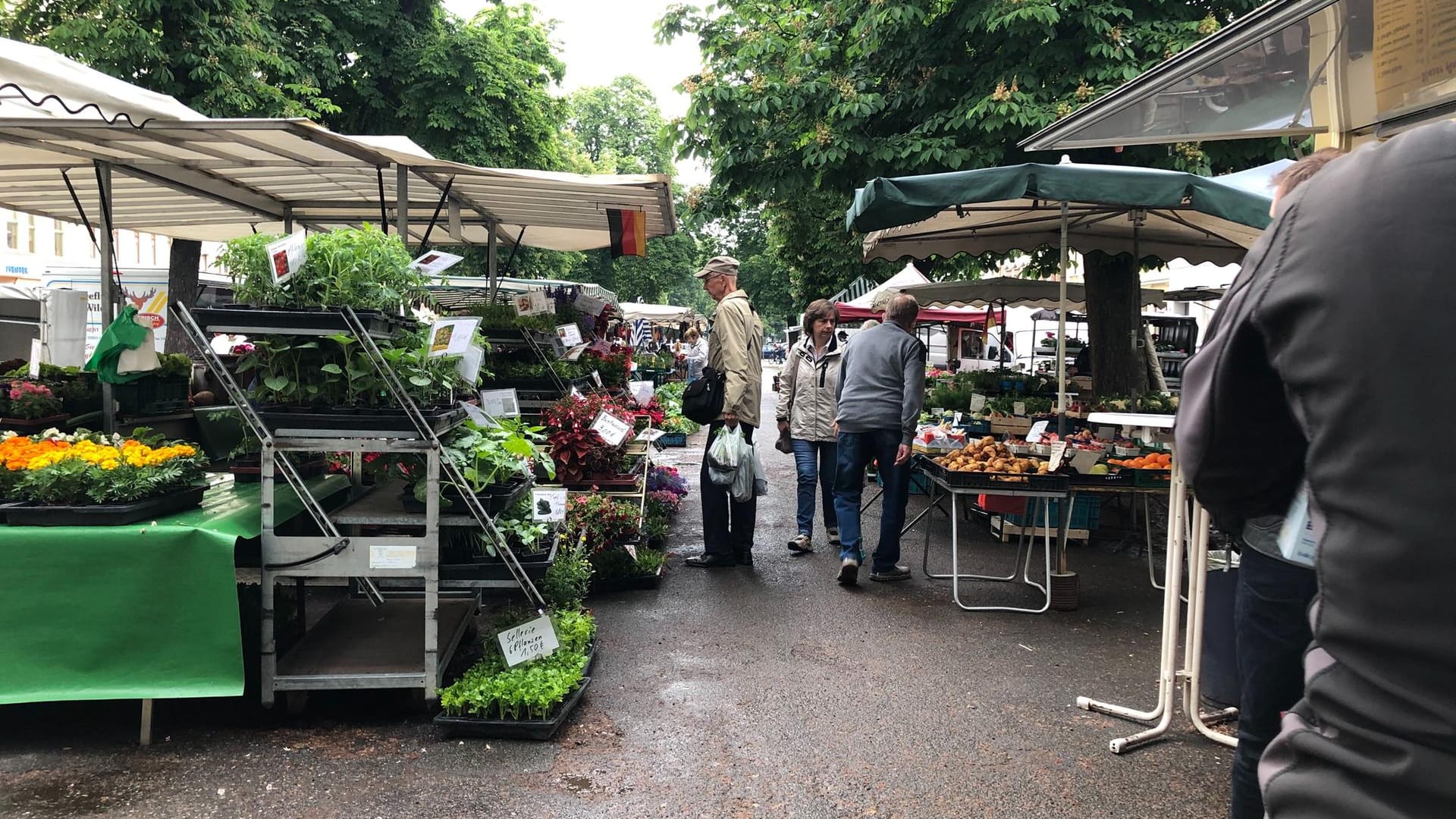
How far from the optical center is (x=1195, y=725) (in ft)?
12.9

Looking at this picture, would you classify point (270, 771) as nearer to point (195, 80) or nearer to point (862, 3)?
point (862, 3)

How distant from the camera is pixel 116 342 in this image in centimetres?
493

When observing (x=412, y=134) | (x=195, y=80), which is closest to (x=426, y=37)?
(x=412, y=134)

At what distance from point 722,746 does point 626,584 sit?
8.34 feet

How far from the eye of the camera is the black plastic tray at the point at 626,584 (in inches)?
246

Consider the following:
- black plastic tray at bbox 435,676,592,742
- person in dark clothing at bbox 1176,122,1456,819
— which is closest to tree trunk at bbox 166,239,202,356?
black plastic tray at bbox 435,676,592,742

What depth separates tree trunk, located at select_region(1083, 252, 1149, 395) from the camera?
31.9 ft

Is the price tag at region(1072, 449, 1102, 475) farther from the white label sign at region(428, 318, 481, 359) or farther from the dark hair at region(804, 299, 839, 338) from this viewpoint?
the white label sign at region(428, 318, 481, 359)

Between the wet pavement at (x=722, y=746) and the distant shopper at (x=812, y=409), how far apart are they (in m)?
2.20

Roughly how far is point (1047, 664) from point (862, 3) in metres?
7.86

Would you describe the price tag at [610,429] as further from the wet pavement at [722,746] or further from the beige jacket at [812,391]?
the beige jacket at [812,391]

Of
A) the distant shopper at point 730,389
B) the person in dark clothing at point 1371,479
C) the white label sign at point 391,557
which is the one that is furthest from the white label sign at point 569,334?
the person in dark clothing at point 1371,479

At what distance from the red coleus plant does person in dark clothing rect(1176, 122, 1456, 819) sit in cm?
560

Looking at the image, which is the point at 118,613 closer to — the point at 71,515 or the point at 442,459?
the point at 71,515
